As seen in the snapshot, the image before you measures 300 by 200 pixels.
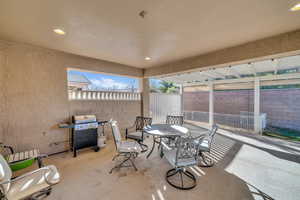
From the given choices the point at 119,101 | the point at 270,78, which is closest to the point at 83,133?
the point at 119,101

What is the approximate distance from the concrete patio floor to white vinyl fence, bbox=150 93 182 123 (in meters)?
2.50

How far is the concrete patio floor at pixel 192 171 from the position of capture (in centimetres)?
180

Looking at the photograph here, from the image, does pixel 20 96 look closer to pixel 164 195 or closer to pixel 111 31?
pixel 111 31

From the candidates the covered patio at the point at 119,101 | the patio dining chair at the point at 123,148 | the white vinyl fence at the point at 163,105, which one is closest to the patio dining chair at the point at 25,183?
the covered patio at the point at 119,101

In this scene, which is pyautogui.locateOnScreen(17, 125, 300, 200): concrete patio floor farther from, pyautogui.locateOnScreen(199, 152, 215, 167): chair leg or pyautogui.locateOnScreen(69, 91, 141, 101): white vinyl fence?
pyautogui.locateOnScreen(69, 91, 141, 101): white vinyl fence

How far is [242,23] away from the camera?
6.13ft

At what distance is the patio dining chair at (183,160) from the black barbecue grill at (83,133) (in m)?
Answer: 2.17

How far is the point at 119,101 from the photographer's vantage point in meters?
4.33

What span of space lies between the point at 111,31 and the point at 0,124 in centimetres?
298

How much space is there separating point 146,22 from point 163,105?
437cm

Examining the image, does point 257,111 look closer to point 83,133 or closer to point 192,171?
point 192,171

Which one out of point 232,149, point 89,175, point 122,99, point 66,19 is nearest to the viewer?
point 66,19

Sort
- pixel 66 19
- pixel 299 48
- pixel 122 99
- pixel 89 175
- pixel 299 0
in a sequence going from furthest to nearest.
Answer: pixel 122 99 → pixel 89 175 → pixel 299 48 → pixel 66 19 → pixel 299 0

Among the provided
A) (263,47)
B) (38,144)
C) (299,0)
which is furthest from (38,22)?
(263,47)
